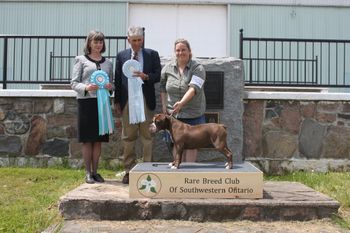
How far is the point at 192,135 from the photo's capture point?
4605 millimetres

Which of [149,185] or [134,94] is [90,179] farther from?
[149,185]

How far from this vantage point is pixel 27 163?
22.9 ft

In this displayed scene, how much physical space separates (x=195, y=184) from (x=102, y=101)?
1467 mm

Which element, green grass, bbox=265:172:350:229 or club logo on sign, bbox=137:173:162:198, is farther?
green grass, bbox=265:172:350:229

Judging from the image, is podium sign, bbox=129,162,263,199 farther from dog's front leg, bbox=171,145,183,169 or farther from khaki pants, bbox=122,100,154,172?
khaki pants, bbox=122,100,154,172

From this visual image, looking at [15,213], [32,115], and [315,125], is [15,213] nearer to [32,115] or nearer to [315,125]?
[32,115]

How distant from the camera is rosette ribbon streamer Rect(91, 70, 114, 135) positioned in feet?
16.9

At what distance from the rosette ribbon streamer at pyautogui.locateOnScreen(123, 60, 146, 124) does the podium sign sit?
Answer: 0.91m

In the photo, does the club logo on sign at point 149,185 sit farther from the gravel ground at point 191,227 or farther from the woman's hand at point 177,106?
the woman's hand at point 177,106

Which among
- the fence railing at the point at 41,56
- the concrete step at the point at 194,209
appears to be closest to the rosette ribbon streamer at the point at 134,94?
the concrete step at the point at 194,209

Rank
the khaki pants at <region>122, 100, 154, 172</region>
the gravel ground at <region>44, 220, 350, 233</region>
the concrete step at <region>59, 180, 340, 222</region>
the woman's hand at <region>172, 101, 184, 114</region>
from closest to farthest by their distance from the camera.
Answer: the gravel ground at <region>44, 220, 350, 233</region>, the concrete step at <region>59, 180, 340, 222</region>, the woman's hand at <region>172, 101, 184, 114</region>, the khaki pants at <region>122, 100, 154, 172</region>

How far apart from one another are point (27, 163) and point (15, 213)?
2.43m

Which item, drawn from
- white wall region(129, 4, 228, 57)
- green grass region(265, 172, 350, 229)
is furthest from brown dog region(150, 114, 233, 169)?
white wall region(129, 4, 228, 57)

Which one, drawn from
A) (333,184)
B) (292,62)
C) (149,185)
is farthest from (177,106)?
(292,62)
